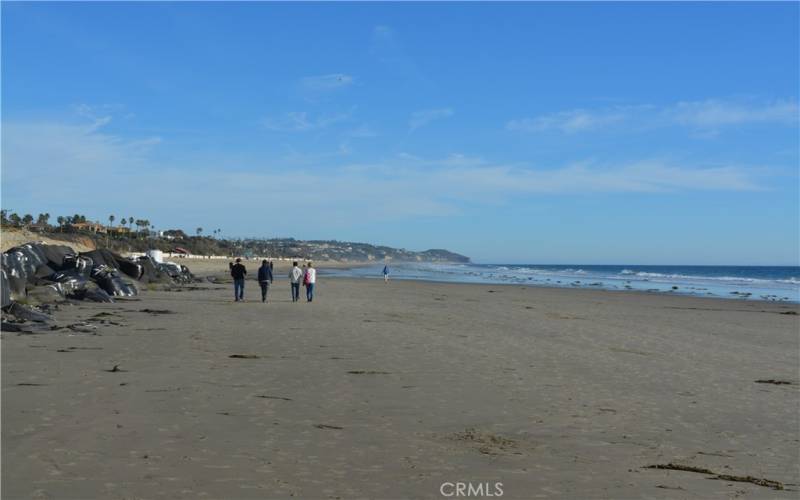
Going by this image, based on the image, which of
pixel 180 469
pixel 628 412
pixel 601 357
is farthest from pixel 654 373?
pixel 180 469

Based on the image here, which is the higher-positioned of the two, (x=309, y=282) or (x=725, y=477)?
(x=309, y=282)

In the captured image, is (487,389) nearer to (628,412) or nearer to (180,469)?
(628,412)

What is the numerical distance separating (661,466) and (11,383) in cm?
748

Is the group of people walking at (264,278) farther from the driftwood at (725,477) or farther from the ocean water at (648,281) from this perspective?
the ocean water at (648,281)

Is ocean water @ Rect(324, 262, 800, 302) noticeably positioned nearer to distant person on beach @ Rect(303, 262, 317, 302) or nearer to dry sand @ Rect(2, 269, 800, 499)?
distant person on beach @ Rect(303, 262, 317, 302)

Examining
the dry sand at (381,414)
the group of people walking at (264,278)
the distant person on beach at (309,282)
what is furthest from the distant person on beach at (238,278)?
the dry sand at (381,414)

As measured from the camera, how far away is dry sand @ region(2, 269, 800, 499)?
211 inches

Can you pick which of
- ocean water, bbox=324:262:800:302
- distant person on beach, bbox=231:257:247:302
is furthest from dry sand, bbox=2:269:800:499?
ocean water, bbox=324:262:800:302

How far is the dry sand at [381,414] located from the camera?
211 inches

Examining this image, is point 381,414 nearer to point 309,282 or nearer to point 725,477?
point 725,477

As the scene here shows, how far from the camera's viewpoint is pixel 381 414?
753 centimetres

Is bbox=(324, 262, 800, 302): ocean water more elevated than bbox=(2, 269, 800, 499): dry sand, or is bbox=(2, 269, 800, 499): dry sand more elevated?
bbox=(324, 262, 800, 302): ocean water

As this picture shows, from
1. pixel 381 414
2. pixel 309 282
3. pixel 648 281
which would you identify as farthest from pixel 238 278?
pixel 648 281

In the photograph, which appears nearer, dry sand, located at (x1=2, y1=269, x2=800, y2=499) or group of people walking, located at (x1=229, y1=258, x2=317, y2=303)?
dry sand, located at (x1=2, y1=269, x2=800, y2=499)
